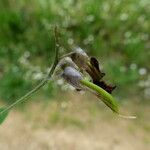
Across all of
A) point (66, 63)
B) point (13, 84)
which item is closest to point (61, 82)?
point (13, 84)

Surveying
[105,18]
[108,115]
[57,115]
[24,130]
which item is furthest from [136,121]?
[105,18]

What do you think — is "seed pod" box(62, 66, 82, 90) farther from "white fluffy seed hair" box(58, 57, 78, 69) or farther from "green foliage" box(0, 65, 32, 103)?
"green foliage" box(0, 65, 32, 103)

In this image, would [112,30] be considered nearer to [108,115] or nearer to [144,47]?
[144,47]

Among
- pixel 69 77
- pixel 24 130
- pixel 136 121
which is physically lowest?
pixel 136 121

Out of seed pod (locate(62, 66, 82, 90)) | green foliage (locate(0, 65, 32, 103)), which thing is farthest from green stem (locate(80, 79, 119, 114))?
green foliage (locate(0, 65, 32, 103))

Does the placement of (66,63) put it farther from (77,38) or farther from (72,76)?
(77,38)

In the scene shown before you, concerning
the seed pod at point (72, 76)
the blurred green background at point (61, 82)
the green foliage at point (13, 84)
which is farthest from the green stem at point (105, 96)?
the green foliage at point (13, 84)
